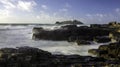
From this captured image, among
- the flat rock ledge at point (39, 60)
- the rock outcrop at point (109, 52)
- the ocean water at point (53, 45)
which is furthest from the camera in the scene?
the ocean water at point (53, 45)

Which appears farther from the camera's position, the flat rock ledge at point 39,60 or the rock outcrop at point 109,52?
the rock outcrop at point 109,52

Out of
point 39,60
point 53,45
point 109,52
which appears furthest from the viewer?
point 53,45

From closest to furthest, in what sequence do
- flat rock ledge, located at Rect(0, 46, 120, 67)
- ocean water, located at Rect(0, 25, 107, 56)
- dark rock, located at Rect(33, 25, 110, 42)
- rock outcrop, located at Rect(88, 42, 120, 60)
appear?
flat rock ledge, located at Rect(0, 46, 120, 67), rock outcrop, located at Rect(88, 42, 120, 60), ocean water, located at Rect(0, 25, 107, 56), dark rock, located at Rect(33, 25, 110, 42)

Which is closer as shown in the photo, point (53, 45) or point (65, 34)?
point (53, 45)

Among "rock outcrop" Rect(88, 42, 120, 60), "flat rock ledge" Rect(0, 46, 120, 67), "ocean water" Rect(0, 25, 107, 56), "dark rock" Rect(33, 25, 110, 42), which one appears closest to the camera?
"flat rock ledge" Rect(0, 46, 120, 67)

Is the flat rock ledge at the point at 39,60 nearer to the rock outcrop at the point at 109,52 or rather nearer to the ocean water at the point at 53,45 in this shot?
the rock outcrop at the point at 109,52

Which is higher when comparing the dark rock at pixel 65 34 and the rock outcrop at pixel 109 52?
the dark rock at pixel 65 34

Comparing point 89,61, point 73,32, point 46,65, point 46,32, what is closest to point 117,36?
point 73,32

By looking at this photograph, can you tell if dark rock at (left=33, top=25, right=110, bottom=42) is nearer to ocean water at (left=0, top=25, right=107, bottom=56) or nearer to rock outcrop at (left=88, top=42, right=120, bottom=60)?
ocean water at (left=0, top=25, right=107, bottom=56)

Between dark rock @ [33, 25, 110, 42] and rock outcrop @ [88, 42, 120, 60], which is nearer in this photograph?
rock outcrop @ [88, 42, 120, 60]

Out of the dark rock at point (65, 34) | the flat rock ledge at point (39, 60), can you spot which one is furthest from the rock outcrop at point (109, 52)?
the dark rock at point (65, 34)

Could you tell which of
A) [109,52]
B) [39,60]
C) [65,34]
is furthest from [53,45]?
[39,60]

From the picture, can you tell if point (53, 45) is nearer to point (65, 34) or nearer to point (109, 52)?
point (109, 52)

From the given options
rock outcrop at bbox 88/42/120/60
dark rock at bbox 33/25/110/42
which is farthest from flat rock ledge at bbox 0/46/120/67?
dark rock at bbox 33/25/110/42
